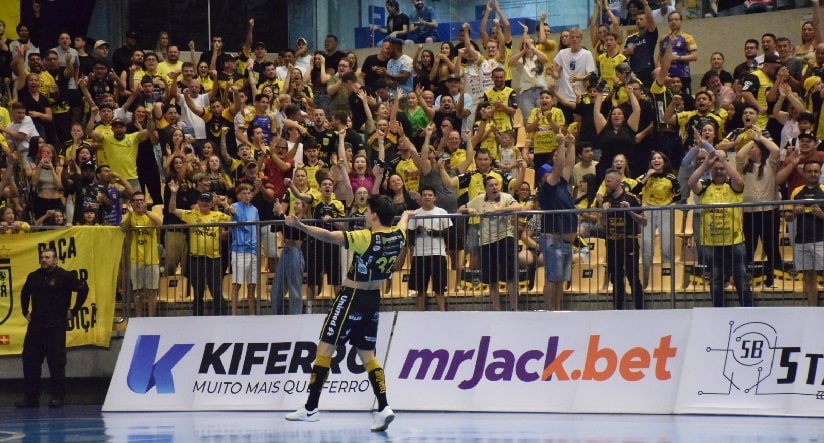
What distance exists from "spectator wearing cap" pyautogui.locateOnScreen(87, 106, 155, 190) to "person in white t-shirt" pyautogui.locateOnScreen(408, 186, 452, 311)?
717 centimetres

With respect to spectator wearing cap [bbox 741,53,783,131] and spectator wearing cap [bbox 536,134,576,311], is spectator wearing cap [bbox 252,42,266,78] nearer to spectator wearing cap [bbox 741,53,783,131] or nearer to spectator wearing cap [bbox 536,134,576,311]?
spectator wearing cap [bbox 741,53,783,131]

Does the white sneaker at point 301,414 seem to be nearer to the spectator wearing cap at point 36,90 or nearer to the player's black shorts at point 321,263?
the player's black shorts at point 321,263

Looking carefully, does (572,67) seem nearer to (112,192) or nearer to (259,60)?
(259,60)

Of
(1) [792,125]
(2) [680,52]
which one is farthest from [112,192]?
(1) [792,125]

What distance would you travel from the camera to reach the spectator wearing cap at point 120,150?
23984 millimetres

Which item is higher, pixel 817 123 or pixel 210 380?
pixel 817 123

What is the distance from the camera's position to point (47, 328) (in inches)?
782

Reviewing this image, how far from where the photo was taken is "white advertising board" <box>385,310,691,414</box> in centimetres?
1669

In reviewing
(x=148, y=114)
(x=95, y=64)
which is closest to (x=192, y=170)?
(x=148, y=114)

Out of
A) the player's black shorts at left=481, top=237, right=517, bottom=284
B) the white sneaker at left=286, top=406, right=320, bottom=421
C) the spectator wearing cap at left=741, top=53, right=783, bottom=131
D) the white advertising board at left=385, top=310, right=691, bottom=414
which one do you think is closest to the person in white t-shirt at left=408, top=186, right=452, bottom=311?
the white advertising board at left=385, top=310, right=691, bottom=414

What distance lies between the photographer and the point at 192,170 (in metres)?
22.2

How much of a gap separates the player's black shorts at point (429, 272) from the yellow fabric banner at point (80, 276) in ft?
15.5

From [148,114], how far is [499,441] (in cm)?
1281

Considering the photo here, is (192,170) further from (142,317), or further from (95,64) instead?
(95,64)
